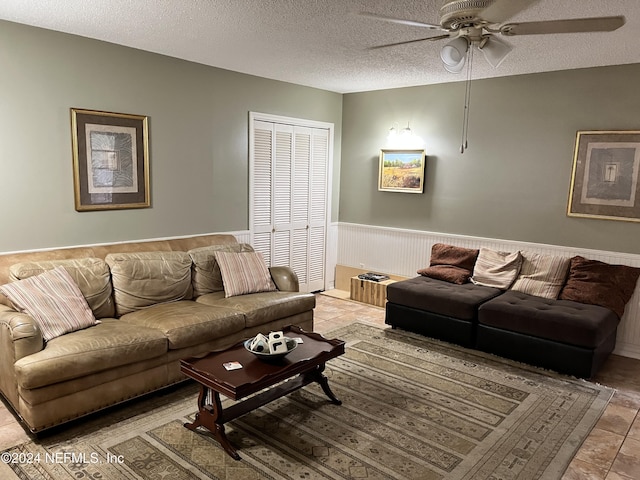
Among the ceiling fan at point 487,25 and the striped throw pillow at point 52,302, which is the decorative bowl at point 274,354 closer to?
the striped throw pillow at point 52,302

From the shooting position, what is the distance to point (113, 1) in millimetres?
2857

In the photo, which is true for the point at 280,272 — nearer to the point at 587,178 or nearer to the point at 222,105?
the point at 222,105

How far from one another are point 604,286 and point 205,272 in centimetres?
345

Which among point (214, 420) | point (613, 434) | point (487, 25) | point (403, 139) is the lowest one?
point (613, 434)

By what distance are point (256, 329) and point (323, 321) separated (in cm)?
129

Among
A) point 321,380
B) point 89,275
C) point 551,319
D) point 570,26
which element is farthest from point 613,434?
point 89,275

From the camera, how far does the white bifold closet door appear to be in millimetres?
5207

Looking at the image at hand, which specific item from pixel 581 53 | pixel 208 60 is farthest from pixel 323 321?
pixel 581 53

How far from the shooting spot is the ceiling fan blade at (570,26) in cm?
227

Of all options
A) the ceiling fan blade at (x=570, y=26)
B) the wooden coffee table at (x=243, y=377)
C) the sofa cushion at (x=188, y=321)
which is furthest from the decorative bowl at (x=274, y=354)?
the ceiling fan blade at (x=570, y=26)

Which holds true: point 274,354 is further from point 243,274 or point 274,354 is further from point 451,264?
point 451,264

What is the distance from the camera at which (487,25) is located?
257cm

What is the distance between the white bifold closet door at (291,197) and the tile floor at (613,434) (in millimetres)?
2970

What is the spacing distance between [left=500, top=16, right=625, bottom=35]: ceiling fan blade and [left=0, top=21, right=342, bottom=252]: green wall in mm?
2912
